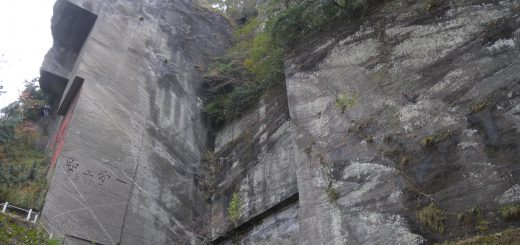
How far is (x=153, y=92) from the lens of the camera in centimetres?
1481

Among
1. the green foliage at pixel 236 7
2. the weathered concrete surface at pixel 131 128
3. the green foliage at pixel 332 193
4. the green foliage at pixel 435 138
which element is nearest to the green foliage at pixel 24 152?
the weathered concrete surface at pixel 131 128

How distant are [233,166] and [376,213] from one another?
238 inches

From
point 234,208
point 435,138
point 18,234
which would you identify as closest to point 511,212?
point 435,138

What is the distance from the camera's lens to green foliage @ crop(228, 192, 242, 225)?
40.7ft

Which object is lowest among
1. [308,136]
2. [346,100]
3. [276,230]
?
[276,230]

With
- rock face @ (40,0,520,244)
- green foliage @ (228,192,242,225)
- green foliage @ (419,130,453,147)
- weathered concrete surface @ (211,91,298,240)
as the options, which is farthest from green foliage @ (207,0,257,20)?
green foliage @ (419,130,453,147)

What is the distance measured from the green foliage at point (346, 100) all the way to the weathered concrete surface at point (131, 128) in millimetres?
5502

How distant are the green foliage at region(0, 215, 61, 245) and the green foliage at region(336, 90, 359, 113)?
242 inches

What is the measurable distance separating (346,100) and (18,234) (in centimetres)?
672

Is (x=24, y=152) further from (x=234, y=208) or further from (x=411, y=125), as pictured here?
(x=411, y=125)

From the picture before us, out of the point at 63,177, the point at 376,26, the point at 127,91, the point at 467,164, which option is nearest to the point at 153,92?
the point at 127,91

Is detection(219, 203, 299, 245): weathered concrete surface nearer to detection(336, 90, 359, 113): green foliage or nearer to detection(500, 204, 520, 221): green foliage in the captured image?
detection(336, 90, 359, 113): green foliage

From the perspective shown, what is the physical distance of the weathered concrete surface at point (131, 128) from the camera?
11102 millimetres

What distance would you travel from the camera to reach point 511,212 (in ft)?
23.2
